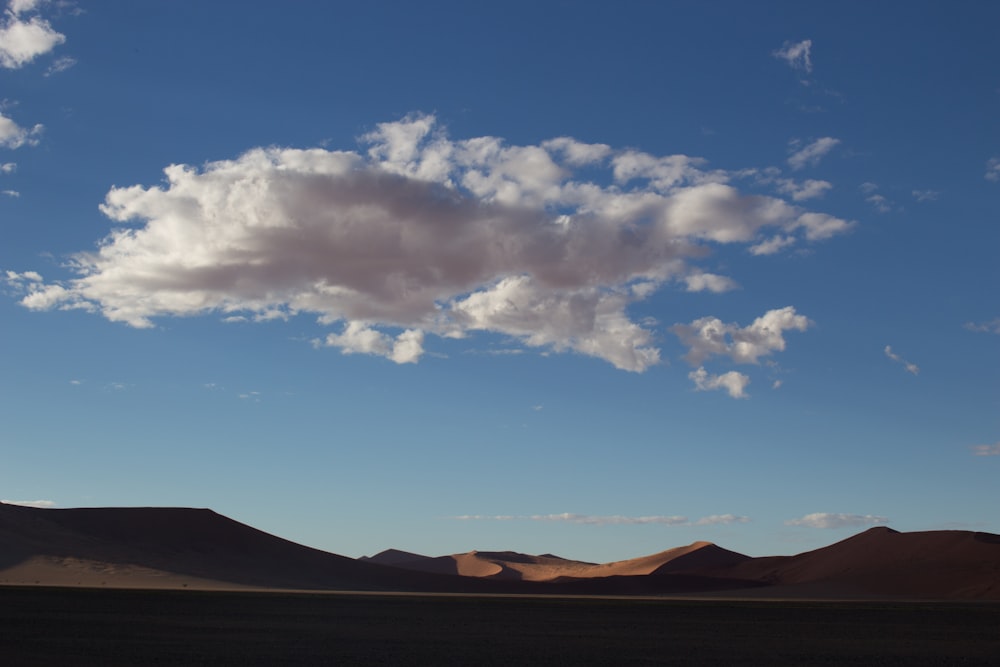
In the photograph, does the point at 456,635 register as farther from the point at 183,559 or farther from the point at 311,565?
the point at 311,565

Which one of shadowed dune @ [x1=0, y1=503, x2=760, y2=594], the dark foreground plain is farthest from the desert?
shadowed dune @ [x1=0, y1=503, x2=760, y2=594]

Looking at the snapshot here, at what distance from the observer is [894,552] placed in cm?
9094

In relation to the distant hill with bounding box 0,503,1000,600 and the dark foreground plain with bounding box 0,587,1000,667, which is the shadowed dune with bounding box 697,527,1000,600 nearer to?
the distant hill with bounding box 0,503,1000,600

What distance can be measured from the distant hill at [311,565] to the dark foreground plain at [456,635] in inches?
1165

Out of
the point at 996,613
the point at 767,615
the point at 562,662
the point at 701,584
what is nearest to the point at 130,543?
the point at 701,584

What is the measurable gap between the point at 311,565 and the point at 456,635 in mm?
60946

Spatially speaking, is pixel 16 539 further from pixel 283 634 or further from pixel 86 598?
pixel 283 634

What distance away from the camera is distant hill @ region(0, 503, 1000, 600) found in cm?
7094

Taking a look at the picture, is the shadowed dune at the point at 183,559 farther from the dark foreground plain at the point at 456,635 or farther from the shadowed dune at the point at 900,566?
the dark foreground plain at the point at 456,635

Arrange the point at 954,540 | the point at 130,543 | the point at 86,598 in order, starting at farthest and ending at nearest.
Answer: the point at 954,540 < the point at 130,543 < the point at 86,598

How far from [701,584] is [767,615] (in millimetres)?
52869

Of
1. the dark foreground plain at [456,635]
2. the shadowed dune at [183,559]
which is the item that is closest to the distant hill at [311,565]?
the shadowed dune at [183,559]

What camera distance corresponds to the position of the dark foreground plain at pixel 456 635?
70.1 feet

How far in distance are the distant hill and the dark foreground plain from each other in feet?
97.1
